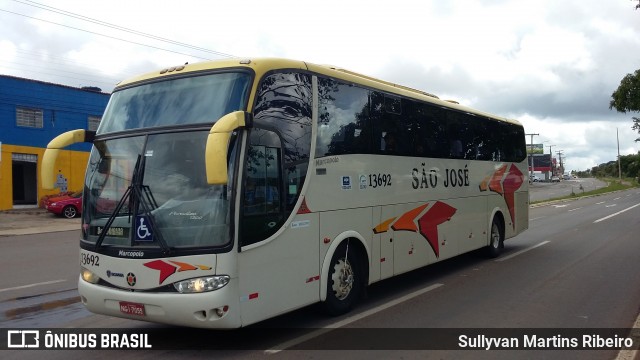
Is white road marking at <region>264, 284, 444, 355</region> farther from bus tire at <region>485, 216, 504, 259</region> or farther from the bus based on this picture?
bus tire at <region>485, 216, 504, 259</region>

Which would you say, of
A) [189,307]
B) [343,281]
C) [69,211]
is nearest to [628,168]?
[69,211]

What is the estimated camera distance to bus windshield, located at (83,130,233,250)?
526 cm

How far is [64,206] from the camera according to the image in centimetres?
2608

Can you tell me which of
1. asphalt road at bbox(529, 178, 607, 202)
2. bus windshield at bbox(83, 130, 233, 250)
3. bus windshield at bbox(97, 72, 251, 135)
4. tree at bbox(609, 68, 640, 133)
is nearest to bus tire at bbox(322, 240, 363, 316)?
bus windshield at bbox(83, 130, 233, 250)

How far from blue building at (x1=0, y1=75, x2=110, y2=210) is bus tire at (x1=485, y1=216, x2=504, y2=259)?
75.9ft

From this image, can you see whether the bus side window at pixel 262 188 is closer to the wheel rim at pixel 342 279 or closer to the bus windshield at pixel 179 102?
the bus windshield at pixel 179 102

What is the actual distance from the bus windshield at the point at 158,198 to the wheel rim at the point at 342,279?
214 centimetres

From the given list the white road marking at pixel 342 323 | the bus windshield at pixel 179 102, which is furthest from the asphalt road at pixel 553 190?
the bus windshield at pixel 179 102

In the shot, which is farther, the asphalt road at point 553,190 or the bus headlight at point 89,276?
the asphalt road at point 553,190

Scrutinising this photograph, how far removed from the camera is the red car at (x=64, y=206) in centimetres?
2603

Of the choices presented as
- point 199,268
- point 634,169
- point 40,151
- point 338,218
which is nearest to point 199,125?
point 199,268

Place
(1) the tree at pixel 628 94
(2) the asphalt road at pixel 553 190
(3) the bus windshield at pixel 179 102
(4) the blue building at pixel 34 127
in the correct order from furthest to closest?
1. (2) the asphalt road at pixel 553 190
2. (4) the blue building at pixel 34 127
3. (1) the tree at pixel 628 94
4. (3) the bus windshield at pixel 179 102

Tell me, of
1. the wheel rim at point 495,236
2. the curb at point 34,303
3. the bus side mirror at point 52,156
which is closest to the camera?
the bus side mirror at point 52,156

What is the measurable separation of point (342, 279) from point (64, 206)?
75.3 feet
